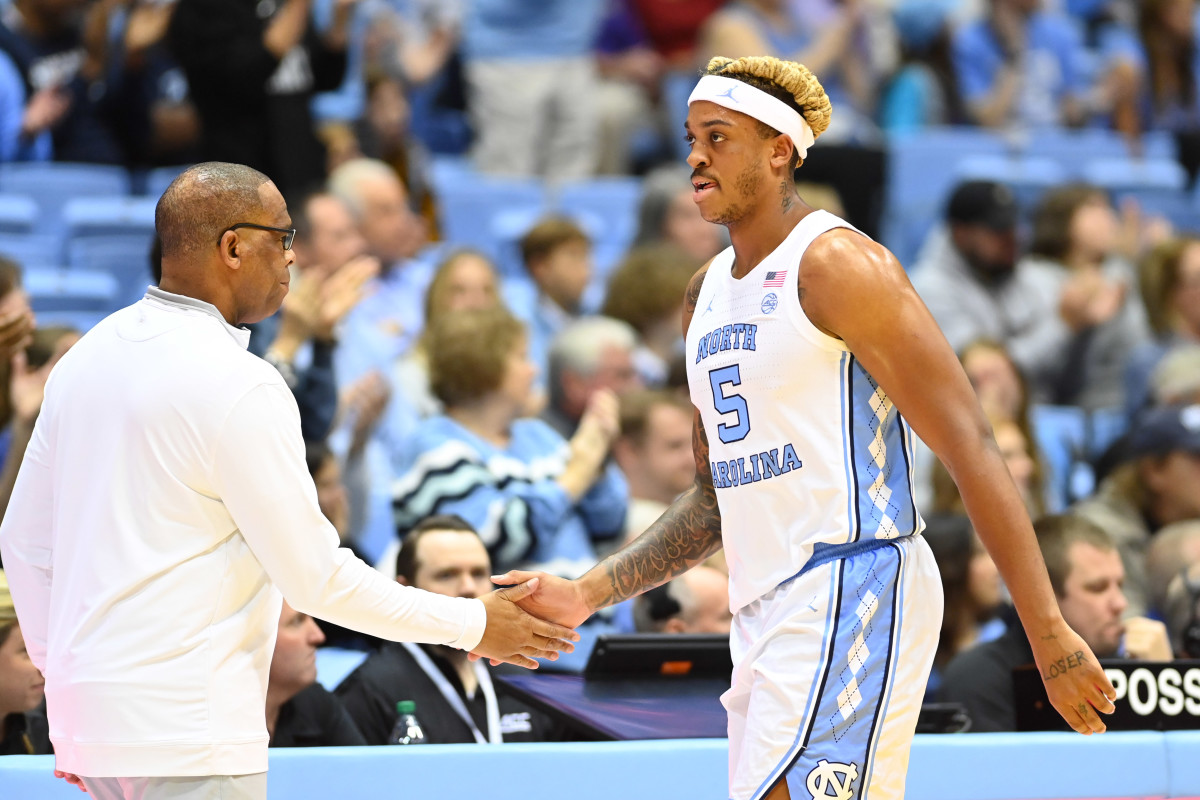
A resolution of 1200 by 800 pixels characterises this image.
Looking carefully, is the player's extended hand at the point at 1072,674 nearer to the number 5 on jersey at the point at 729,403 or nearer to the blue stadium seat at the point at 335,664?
the number 5 on jersey at the point at 729,403

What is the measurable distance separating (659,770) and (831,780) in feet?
3.24

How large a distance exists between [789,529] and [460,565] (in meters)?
1.73

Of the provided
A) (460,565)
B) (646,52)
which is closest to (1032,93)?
(646,52)

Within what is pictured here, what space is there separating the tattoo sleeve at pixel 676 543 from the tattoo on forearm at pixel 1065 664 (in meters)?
0.89

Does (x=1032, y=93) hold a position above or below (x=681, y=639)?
above

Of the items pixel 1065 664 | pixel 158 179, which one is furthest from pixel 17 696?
pixel 158 179

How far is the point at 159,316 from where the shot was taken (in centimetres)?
303

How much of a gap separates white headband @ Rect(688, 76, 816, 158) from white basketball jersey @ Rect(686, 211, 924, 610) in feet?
0.70

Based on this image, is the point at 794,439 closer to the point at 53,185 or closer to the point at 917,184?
the point at 53,185

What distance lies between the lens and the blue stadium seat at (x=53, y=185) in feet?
26.6

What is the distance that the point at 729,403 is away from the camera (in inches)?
128

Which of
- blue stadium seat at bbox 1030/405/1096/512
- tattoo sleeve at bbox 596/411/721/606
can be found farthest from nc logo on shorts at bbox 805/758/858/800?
blue stadium seat at bbox 1030/405/1096/512

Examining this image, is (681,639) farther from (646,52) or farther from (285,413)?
(646,52)

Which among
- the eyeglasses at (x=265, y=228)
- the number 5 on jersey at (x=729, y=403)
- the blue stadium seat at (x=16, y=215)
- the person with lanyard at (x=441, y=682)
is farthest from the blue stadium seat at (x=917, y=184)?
the eyeglasses at (x=265, y=228)
